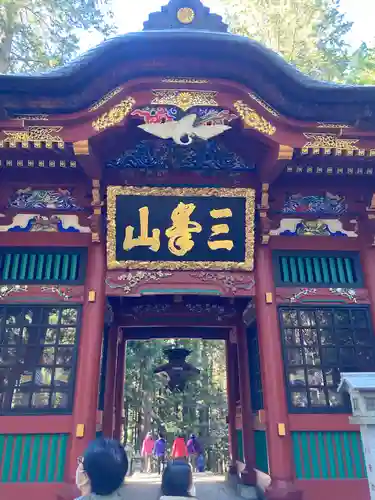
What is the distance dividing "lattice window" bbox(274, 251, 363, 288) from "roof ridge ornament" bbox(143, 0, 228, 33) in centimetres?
414

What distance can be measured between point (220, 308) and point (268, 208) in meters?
3.00

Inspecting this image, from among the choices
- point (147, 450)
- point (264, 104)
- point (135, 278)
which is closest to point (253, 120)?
point (264, 104)

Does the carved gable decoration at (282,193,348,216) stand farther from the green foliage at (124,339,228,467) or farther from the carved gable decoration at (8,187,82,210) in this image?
the green foliage at (124,339,228,467)

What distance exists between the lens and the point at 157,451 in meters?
13.1

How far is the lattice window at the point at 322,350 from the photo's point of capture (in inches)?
233

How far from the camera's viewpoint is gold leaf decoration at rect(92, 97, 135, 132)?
5.46 m

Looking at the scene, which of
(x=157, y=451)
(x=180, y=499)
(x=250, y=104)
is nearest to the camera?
(x=180, y=499)

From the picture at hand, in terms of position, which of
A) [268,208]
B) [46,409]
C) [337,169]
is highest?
[337,169]

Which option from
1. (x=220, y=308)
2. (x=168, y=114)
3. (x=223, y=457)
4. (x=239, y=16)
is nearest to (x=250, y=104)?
(x=168, y=114)

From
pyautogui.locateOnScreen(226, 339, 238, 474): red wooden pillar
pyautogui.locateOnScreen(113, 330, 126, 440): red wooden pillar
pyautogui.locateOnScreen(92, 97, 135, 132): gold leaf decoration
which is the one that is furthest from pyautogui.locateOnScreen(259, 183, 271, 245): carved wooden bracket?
pyautogui.locateOnScreen(113, 330, 126, 440): red wooden pillar

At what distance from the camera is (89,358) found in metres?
5.64

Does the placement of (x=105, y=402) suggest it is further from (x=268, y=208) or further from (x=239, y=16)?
(x=239, y=16)

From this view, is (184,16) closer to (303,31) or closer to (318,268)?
(318,268)

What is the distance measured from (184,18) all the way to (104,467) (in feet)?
22.9
